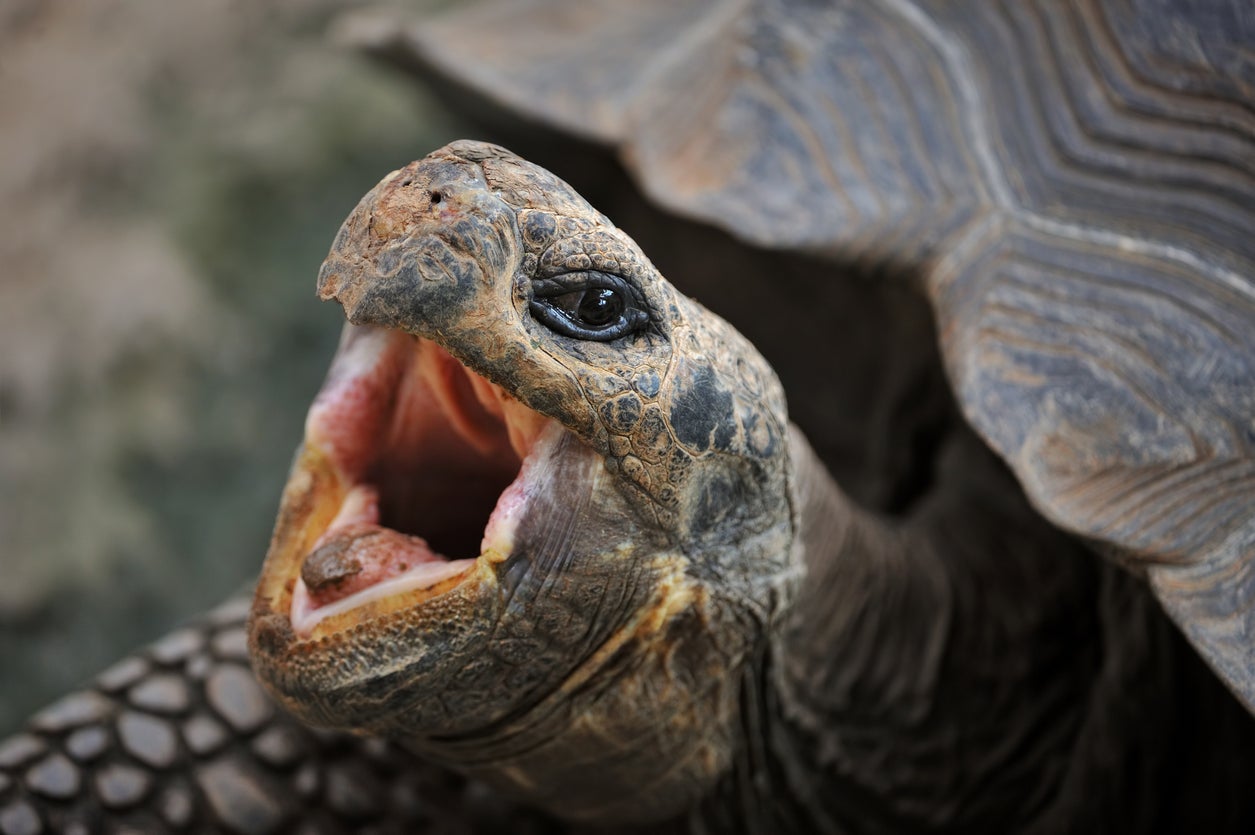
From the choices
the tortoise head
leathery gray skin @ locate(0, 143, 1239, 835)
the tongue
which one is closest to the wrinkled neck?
leathery gray skin @ locate(0, 143, 1239, 835)

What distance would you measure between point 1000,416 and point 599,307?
0.60 m

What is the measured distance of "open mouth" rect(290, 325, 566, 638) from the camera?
115 centimetres

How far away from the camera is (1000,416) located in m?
1.46

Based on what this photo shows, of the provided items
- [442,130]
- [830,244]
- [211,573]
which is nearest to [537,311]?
[830,244]

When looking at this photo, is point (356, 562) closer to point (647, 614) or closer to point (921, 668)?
point (647, 614)

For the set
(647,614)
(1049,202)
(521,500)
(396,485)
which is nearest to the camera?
(521,500)

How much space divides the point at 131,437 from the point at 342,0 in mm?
1474

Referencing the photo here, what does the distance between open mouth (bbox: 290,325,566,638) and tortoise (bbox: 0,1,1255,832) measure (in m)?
0.42

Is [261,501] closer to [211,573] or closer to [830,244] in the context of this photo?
[211,573]

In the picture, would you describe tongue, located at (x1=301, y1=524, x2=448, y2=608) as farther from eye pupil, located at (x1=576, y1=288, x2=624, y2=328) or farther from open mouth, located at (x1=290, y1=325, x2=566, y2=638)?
eye pupil, located at (x1=576, y1=288, x2=624, y2=328)

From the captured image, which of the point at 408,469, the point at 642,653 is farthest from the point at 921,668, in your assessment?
the point at 408,469

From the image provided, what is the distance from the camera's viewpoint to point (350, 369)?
1292 mm

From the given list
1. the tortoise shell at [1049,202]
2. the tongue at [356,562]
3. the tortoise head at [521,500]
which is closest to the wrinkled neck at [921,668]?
the tortoise head at [521,500]

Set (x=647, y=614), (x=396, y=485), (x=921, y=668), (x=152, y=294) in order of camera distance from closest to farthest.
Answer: (x=647, y=614) → (x=396, y=485) → (x=921, y=668) → (x=152, y=294)
